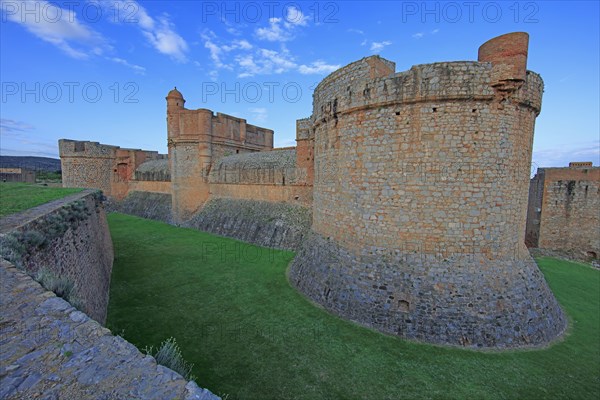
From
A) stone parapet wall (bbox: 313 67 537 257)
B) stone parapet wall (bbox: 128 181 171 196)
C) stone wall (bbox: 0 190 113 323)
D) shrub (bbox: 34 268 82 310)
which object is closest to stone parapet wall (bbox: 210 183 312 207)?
stone parapet wall (bbox: 128 181 171 196)

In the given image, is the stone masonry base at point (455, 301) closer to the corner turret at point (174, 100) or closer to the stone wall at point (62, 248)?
the stone wall at point (62, 248)

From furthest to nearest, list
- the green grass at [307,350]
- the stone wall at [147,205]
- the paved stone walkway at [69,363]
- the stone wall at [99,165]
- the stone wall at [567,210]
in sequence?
the stone wall at [99,165], the stone wall at [147,205], the stone wall at [567,210], the green grass at [307,350], the paved stone walkway at [69,363]

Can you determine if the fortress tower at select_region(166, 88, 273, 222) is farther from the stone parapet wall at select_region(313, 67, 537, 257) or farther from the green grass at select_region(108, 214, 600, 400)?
the stone parapet wall at select_region(313, 67, 537, 257)

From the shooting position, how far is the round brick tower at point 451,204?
6.86m

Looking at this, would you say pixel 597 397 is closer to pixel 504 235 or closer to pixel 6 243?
pixel 504 235

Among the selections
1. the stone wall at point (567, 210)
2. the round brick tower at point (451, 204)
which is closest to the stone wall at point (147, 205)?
the round brick tower at point (451, 204)

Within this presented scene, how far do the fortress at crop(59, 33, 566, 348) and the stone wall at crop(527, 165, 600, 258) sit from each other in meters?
9.56

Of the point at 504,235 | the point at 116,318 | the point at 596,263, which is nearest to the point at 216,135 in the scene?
the point at 116,318

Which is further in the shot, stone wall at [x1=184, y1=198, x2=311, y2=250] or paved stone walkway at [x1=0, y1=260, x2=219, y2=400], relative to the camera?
stone wall at [x1=184, y1=198, x2=311, y2=250]

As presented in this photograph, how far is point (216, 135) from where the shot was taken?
21.6m

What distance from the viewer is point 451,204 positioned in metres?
7.14

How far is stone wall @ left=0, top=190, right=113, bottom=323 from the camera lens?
474 centimetres

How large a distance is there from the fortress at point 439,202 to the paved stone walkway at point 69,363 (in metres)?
6.30

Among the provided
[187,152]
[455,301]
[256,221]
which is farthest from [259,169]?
[455,301]
